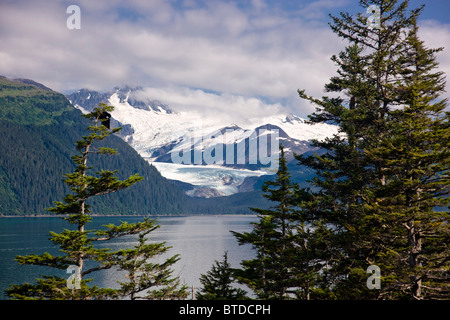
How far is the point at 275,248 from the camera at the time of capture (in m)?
26.7

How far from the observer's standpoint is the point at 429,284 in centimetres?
1678

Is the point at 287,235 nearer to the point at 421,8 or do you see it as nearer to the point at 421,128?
the point at 421,128

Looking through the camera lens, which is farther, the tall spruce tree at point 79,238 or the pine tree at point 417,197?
the tall spruce tree at point 79,238

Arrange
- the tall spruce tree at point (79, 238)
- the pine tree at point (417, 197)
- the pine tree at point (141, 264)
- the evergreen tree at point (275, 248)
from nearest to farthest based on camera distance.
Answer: the pine tree at point (417, 197) → the tall spruce tree at point (79, 238) → the pine tree at point (141, 264) → the evergreen tree at point (275, 248)

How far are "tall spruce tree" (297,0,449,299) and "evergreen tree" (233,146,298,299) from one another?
175 centimetres

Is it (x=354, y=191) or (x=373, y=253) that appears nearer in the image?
(x=373, y=253)

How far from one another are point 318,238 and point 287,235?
2887 millimetres

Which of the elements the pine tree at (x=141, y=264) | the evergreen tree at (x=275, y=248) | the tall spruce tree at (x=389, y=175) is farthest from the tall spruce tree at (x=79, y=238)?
the tall spruce tree at (x=389, y=175)

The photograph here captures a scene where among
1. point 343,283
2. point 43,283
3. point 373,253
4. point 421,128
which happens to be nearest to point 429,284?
point 373,253

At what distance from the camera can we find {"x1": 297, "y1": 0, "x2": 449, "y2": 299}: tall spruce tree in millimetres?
16531

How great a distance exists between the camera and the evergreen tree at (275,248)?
81.1 ft

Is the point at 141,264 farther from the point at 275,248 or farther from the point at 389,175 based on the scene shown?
the point at 389,175

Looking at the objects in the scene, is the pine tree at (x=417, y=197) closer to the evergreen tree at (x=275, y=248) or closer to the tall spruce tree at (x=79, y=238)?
the evergreen tree at (x=275, y=248)

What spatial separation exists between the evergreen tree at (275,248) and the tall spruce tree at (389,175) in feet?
5.74
